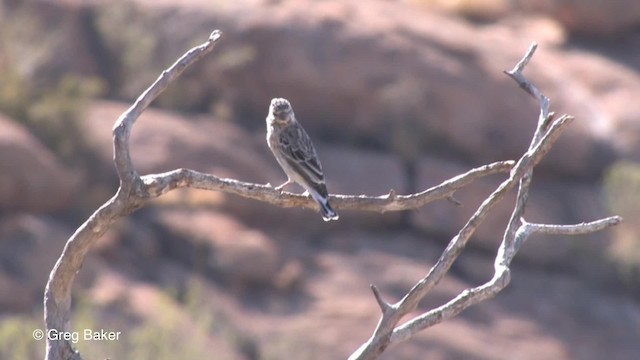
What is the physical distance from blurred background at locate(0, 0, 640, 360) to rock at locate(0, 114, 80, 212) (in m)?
0.04

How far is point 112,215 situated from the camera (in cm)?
678

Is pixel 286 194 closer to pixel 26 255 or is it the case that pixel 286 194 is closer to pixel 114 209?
pixel 114 209

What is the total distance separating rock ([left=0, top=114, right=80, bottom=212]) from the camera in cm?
2012

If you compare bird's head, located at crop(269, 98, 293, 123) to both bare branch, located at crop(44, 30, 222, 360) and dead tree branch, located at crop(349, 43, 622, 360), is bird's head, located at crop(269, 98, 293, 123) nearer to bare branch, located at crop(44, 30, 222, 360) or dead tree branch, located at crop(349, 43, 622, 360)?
dead tree branch, located at crop(349, 43, 622, 360)

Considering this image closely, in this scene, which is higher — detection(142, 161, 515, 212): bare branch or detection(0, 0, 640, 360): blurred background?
detection(0, 0, 640, 360): blurred background

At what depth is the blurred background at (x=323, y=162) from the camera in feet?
65.7

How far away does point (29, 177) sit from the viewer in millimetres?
20438

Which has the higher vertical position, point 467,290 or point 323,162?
point 323,162

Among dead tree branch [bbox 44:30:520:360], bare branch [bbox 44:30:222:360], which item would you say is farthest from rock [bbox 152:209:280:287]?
bare branch [bbox 44:30:222:360]

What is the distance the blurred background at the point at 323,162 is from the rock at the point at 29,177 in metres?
0.04

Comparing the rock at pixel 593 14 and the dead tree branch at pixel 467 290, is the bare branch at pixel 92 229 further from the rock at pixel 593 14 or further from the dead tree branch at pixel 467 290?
the rock at pixel 593 14

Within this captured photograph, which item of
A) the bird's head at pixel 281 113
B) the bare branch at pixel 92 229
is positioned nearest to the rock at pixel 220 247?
the bird's head at pixel 281 113

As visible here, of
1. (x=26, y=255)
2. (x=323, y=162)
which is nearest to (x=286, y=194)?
(x=26, y=255)

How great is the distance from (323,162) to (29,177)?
20.2 ft
